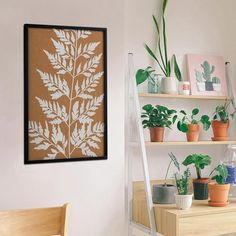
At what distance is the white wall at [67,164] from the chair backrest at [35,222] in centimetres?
27

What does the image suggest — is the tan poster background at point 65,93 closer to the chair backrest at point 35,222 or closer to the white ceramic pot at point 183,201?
the chair backrest at point 35,222

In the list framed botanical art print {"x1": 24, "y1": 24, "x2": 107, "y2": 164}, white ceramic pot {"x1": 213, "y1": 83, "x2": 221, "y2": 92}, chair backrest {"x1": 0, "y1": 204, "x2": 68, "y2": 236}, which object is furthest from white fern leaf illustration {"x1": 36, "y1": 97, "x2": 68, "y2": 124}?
white ceramic pot {"x1": 213, "y1": 83, "x2": 221, "y2": 92}

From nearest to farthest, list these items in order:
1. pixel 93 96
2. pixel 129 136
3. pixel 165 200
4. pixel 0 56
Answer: pixel 0 56, pixel 93 96, pixel 165 200, pixel 129 136

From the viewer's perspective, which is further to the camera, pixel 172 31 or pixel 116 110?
pixel 172 31

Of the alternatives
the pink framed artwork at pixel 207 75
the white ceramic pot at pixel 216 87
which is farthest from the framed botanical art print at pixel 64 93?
the white ceramic pot at pixel 216 87

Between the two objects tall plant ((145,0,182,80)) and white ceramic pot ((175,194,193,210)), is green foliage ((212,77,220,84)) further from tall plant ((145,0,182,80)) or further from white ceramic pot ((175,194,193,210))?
white ceramic pot ((175,194,193,210))

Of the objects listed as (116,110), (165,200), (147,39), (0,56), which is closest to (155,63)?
(147,39)

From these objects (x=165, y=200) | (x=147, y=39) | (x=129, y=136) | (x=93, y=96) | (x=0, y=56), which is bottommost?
(x=165, y=200)

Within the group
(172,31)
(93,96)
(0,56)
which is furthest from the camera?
(172,31)

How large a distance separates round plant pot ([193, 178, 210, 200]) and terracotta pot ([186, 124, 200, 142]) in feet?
1.08

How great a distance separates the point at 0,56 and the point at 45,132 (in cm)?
48

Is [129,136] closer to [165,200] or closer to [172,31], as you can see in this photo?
[165,200]

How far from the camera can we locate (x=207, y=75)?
11.1ft

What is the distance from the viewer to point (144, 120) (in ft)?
10.2
